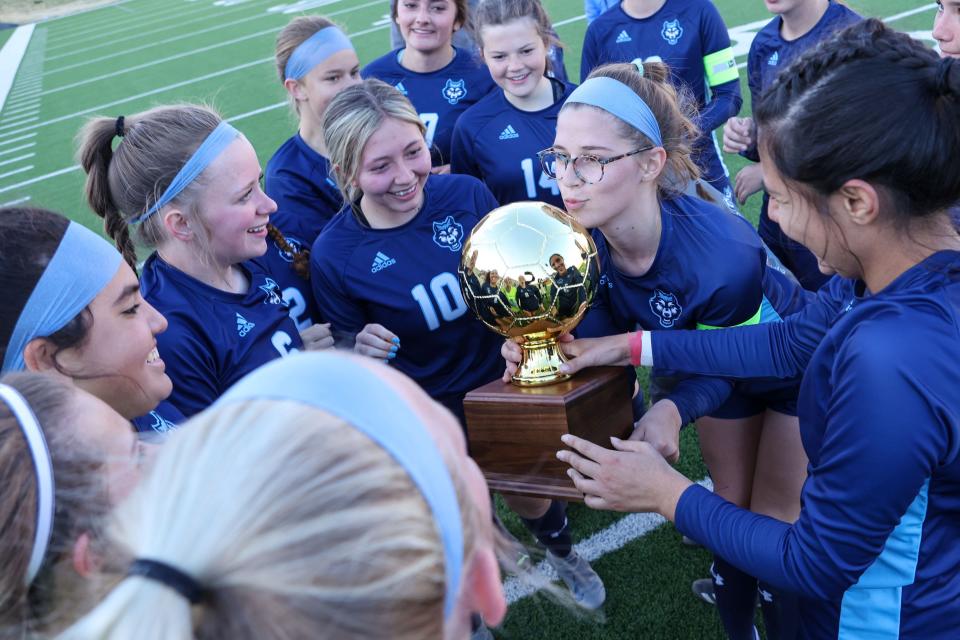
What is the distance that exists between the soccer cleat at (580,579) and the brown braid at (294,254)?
4.82 ft

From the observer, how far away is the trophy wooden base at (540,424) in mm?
2150

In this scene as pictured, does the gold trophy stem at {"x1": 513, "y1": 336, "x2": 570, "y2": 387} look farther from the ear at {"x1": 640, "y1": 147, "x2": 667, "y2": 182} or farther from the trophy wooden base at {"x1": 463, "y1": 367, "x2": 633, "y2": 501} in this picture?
the ear at {"x1": 640, "y1": 147, "x2": 667, "y2": 182}

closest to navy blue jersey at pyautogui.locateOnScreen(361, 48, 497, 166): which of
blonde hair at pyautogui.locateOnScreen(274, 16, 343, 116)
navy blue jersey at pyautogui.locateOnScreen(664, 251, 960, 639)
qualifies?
blonde hair at pyautogui.locateOnScreen(274, 16, 343, 116)

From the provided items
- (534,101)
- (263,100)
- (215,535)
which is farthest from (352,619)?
(263,100)

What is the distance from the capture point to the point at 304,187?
12.7 ft

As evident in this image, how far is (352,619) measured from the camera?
86 centimetres

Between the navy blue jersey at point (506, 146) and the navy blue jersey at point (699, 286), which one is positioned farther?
the navy blue jersey at point (506, 146)

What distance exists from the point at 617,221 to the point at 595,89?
1.37 feet

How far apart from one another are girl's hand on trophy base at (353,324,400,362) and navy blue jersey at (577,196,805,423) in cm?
67

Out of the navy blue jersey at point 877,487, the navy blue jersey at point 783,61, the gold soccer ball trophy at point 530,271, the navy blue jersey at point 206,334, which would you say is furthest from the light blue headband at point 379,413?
the navy blue jersey at point 783,61

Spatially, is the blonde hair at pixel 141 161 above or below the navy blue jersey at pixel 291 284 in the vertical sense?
above

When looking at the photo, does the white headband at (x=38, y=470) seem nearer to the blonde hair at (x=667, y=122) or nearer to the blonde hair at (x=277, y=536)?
the blonde hair at (x=277, y=536)

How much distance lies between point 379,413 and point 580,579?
2.56 meters

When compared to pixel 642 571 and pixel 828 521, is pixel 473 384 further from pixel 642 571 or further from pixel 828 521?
pixel 828 521
